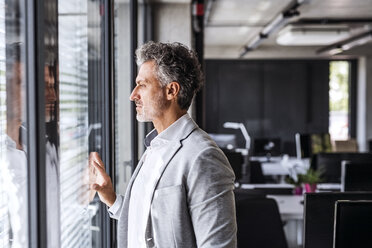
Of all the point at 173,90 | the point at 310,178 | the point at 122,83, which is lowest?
the point at 310,178

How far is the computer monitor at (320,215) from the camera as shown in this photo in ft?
7.47

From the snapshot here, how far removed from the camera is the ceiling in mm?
6617

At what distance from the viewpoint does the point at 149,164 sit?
1.66 metres

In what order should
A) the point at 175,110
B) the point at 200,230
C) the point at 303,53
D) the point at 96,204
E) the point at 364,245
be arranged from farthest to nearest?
the point at 303,53
the point at 96,204
the point at 364,245
the point at 175,110
the point at 200,230

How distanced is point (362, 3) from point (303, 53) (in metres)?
4.86

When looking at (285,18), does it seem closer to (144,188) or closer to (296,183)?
(296,183)

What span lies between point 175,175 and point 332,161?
13.2 ft

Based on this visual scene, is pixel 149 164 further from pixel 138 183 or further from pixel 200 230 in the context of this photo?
pixel 200 230

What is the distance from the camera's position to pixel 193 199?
4.87 ft

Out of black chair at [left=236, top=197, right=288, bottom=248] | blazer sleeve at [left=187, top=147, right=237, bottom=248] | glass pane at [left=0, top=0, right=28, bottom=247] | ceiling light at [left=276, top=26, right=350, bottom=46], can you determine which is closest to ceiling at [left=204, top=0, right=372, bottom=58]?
ceiling light at [left=276, top=26, right=350, bottom=46]

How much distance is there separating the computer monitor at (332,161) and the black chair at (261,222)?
240 centimetres

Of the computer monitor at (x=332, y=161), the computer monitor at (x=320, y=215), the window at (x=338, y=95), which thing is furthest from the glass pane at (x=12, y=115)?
the window at (x=338, y=95)

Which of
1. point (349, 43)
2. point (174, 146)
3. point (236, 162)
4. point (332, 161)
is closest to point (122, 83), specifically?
point (236, 162)

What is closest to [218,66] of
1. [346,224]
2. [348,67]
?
[348,67]
